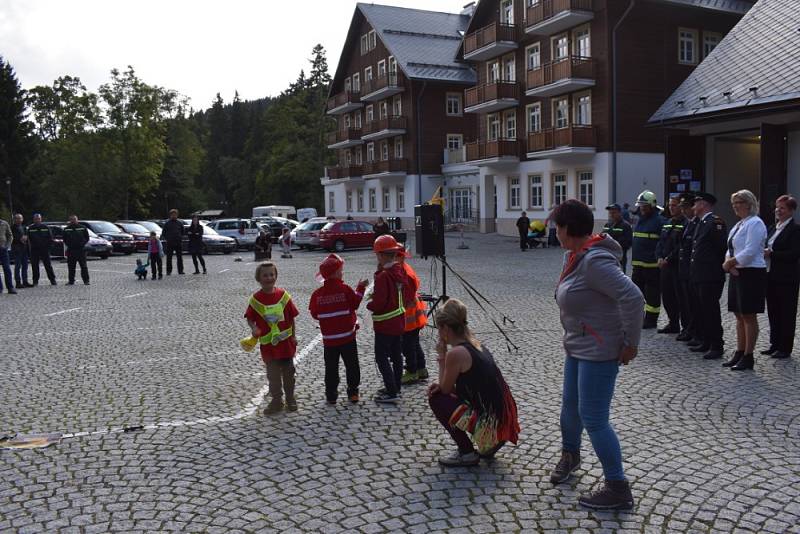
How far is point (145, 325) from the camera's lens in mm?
11617

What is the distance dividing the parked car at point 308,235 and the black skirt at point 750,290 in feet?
87.6

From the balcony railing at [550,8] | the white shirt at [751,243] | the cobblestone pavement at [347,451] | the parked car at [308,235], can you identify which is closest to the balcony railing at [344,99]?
the balcony railing at [550,8]

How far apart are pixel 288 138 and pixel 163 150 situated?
19.8 metres

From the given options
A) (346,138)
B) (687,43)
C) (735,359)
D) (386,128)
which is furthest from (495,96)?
(735,359)

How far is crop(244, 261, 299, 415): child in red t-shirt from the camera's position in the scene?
6.34 meters

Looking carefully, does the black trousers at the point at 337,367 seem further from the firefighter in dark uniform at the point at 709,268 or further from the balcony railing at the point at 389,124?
the balcony railing at the point at 389,124

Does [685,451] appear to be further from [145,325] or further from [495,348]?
[145,325]

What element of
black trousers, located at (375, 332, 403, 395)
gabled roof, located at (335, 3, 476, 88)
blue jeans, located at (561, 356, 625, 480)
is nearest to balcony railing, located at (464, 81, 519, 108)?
gabled roof, located at (335, 3, 476, 88)

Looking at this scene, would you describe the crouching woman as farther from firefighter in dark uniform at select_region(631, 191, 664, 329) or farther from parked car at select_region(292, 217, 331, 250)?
parked car at select_region(292, 217, 331, 250)

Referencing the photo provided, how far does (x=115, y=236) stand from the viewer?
32.2 m

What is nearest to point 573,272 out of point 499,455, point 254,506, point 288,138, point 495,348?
point 499,455

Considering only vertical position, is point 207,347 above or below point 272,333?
below

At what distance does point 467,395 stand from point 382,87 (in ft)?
159

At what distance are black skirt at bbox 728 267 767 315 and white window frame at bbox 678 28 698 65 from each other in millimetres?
30016
